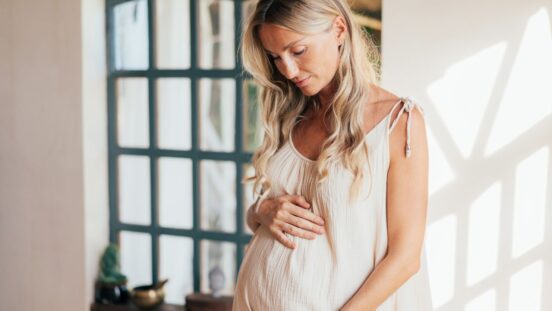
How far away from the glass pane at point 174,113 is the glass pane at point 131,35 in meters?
0.18

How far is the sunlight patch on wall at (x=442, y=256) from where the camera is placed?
A: 2.53 meters

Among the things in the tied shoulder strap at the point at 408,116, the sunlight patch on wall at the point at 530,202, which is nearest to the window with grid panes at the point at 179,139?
the sunlight patch on wall at the point at 530,202

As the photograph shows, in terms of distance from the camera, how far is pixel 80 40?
331 cm

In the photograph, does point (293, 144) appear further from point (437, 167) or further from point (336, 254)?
point (437, 167)

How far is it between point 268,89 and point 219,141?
144 centimetres

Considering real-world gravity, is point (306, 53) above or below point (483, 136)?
above

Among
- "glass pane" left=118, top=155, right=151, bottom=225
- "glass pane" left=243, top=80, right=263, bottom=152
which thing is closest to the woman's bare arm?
"glass pane" left=243, top=80, right=263, bottom=152

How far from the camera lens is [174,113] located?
133 inches

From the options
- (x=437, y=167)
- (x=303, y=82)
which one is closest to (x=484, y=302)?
(x=437, y=167)

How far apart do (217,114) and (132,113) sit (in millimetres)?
516

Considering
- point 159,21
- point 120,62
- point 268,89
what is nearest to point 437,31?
point 268,89

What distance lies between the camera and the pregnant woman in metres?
1.58

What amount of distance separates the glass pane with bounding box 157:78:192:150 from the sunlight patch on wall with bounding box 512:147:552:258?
1.64m

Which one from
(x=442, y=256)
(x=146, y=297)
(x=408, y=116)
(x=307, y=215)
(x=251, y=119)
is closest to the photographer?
(x=408, y=116)
